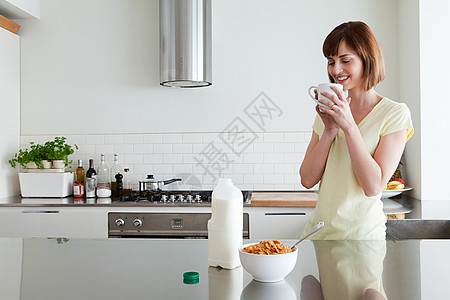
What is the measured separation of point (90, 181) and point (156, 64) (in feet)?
3.39

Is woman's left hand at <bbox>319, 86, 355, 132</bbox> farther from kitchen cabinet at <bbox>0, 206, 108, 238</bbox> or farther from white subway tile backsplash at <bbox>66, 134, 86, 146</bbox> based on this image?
white subway tile backsplash at <bbox>66, 134, 86, 146</bbox>

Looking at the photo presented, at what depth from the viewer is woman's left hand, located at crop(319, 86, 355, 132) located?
1.51 m

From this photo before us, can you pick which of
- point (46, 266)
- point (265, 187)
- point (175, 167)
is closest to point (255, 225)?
point (265, 187)

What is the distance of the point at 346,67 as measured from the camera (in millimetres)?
1635

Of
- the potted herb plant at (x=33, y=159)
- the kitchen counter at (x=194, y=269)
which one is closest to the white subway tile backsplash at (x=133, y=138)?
the potted herb plant at (x=33, y=159)

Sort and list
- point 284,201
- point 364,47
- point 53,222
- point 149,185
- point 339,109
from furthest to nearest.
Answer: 1. point 149,185
2. point 53,222
3. point 284,201
4. point 364,47
5. point 339,109

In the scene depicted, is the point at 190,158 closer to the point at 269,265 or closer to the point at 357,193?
the point at 357,193

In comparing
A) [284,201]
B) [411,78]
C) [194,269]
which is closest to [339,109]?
[194,269]

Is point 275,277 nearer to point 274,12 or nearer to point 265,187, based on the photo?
point 265,187

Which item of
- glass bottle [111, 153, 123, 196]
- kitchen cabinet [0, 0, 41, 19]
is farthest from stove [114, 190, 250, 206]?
kitchen cabinet [0, 0, 41, 19]

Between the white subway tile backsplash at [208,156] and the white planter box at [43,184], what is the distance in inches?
13.3

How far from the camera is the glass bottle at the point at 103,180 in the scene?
12.0 feet

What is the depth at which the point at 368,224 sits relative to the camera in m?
1.64

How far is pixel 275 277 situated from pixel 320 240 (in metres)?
0.51
